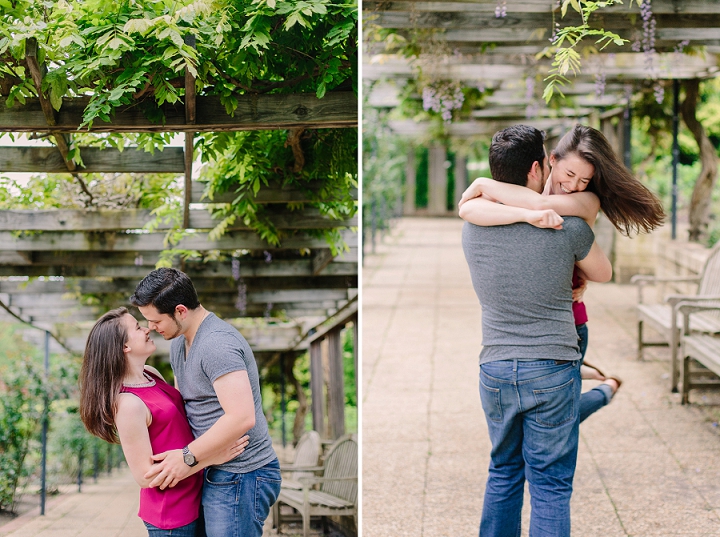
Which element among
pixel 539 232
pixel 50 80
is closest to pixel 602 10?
pixel 539 232

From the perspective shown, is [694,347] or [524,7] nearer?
[524,7]

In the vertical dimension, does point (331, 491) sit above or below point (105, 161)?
below

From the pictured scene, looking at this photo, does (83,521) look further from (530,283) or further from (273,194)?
(530,283)

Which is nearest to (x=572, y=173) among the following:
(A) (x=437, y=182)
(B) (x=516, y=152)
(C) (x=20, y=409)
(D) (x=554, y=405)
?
(B) (x=516, y=152)

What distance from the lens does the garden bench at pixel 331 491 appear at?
427 cm

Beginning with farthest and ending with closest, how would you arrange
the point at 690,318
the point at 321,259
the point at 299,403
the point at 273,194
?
the point at 299,403, the point at 690,318, the point at 321,259, the point at 273,194

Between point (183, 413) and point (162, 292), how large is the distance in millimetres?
379

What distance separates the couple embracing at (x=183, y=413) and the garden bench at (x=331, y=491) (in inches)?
73.4

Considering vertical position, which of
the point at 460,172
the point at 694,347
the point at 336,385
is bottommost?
the point at 336,385

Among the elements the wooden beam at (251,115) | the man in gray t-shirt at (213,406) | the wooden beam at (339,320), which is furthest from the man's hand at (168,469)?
the wooden beam at (339,320)

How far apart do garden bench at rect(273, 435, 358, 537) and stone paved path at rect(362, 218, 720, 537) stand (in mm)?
354

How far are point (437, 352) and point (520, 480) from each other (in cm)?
404

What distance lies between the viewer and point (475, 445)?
422 centimetres

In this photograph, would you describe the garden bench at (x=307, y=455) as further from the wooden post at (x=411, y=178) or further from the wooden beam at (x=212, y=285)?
the wooden post at (x=411, y=178)
